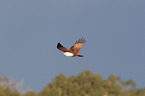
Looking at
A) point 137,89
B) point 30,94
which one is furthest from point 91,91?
point 137,89

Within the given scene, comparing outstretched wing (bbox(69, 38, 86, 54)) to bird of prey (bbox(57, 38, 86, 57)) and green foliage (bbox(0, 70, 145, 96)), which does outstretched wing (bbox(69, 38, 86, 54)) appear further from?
green foliage (bbox(0, 70, 145, 96))

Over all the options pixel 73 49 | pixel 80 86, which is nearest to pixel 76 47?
pixel 73 49

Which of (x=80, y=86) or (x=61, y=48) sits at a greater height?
(x=80, y=86)

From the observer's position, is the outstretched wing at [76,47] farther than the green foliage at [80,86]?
No

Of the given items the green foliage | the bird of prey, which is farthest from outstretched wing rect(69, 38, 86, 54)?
the green foliage

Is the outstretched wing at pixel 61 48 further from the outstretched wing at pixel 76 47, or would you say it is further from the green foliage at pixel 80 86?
the green foliage at pixel 80 86

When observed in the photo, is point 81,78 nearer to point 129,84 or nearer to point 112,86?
point 112,86

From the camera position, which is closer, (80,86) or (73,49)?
(73,49)

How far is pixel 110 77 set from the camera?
58188 millimetres

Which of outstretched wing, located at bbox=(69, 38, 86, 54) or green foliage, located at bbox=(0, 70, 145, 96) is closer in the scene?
outstretched wing, located at bbox=(69, 38, 86, 54)

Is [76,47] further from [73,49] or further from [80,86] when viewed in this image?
[80,86]

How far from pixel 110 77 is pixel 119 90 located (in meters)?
4.11

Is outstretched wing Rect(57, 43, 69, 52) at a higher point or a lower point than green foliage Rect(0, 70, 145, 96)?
lower

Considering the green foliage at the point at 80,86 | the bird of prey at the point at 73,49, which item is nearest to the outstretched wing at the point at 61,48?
the bird of prey at the point at 73,49
